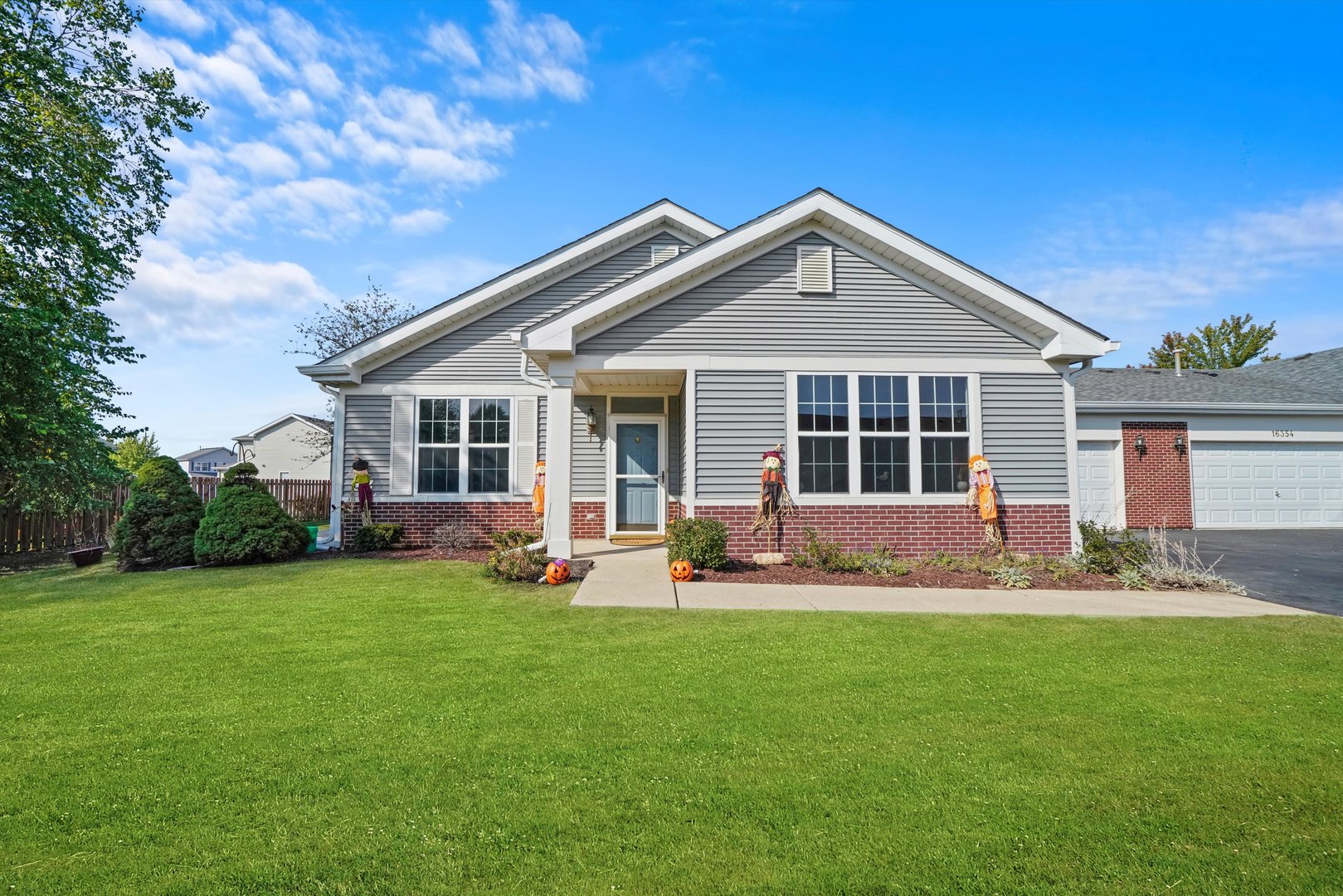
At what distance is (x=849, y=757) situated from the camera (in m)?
3.37

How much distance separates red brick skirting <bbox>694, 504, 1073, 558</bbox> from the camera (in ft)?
32.2

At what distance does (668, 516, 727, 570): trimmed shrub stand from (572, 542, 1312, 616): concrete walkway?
15.7 inches

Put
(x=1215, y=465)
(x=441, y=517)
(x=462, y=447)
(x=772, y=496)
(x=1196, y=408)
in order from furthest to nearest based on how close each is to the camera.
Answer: (x=1215, y=465) < (x=1196, y=408) < (x=462, y=447) < (x=441, y=517) < (x=772, y=496)

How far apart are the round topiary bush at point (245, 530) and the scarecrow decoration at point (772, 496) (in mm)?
7620

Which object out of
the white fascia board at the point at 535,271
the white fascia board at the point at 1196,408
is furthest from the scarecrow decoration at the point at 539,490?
the white fascia board at the point at 1196,408

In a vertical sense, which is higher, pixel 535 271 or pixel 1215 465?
pixel 535 271

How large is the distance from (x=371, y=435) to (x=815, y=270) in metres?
8.70

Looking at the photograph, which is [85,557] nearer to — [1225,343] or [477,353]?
[477,353]

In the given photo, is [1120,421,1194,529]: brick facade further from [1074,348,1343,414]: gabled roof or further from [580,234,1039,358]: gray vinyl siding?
[580,234,1039,358]: gray vinyl siding

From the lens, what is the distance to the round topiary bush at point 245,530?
9.91m

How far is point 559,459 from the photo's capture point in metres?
9.79

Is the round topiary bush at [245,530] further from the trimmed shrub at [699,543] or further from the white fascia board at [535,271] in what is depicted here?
the trimmed shrub at [699,543]

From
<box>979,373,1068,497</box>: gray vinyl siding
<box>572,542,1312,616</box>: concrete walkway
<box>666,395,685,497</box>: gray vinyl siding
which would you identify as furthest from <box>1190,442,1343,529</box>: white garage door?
<box>666,395,685,497</box>: gray vinyl siding

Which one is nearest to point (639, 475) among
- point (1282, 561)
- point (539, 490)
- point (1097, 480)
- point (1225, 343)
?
point (539, 490)
